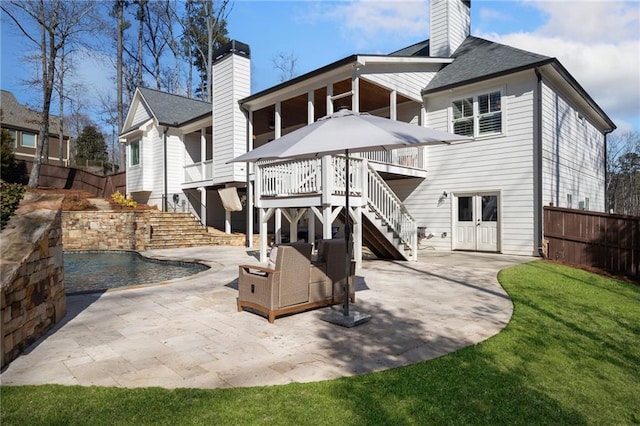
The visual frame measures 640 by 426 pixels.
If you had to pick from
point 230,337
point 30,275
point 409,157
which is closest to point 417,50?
point 409,157

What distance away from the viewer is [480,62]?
12.6m

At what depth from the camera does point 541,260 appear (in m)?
9.91

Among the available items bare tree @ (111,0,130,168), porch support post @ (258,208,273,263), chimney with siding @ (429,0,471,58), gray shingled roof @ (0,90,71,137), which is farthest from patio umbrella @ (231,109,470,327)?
gray shingled roof @ (0,90,71,137)

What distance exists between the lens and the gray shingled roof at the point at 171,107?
60.6ft

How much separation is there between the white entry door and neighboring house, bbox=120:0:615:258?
0.10 ft

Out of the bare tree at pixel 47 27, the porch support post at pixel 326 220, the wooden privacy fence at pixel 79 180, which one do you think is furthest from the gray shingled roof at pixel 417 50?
the bare tree at pixel 47 27

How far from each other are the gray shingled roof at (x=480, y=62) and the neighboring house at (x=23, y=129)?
28.1 m

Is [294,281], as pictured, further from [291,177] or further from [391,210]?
[391,210]

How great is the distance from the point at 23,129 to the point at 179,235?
24.5 metres

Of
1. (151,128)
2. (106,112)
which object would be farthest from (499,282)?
(106,112)

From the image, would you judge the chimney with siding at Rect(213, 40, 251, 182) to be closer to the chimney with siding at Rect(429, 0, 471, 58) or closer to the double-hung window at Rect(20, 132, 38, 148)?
the chimney with siding at Rect(429, 0, 471, 58)

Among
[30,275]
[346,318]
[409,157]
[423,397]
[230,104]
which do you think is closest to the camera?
[423,397]

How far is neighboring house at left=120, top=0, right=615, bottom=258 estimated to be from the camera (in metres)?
9.64

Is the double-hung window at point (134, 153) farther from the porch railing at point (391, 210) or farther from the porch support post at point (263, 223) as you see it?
the porch railing at point (391, 210)
